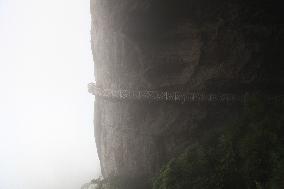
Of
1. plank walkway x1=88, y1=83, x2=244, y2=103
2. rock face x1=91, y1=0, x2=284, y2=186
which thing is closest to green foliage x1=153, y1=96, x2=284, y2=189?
plank walkway x1=88, y1=83, x2=244, y2=103

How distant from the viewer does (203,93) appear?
394 inches

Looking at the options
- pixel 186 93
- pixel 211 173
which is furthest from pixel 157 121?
pixel 211 173

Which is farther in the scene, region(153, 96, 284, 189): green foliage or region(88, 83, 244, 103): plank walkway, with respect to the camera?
region(88, 83, 244, 103): plank walkway

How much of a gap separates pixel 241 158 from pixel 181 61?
357cm

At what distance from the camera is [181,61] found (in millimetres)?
10258

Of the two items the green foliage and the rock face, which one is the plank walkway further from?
the green foliage

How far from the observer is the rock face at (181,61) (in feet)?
31.9

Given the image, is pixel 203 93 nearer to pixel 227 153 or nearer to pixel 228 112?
pixel 228 112

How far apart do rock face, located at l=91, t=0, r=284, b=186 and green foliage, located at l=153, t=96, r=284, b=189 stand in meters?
1.12

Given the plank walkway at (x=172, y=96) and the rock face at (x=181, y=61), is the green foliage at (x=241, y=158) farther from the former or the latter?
the rock face at (x=181, y=61)

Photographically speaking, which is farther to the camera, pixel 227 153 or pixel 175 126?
pixel 175 126

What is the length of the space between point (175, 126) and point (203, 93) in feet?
4.12

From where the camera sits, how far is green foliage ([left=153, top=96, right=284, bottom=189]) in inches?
285

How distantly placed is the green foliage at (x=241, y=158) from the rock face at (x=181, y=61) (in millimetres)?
1120
